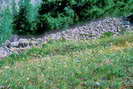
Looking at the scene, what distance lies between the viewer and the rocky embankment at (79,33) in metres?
11.8

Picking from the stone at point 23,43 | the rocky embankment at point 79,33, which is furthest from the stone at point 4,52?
the stone at point 23,43

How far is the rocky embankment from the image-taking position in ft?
38.9

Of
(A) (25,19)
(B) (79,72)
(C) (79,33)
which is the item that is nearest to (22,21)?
(A) (25,19)

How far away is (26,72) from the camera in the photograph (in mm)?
6848

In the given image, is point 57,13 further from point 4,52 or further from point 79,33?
point 4,52

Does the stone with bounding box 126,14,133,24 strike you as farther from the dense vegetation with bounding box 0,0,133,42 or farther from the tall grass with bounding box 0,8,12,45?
the tall grass with bounding box 0,8,12,45

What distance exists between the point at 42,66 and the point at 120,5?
Answer: 7886mm

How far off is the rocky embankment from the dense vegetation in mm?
371

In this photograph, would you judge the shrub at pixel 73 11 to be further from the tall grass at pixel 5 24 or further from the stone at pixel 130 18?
the tall grass at pixel 5 24

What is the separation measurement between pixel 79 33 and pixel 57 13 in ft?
4.61

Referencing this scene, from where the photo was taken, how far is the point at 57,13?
13172 millimetres

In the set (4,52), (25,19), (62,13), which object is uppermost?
(62,13)

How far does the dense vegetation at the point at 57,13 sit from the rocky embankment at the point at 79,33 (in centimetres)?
37

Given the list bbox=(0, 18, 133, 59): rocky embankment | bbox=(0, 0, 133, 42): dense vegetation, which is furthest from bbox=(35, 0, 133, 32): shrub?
bbox=(0, 18, 133, 59): rocky embankment
